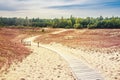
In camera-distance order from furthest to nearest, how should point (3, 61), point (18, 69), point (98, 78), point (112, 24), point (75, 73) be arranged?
point (112, 24) → point (3, 61) → point (18, 69) → point (75, 73) → point (98, 78)

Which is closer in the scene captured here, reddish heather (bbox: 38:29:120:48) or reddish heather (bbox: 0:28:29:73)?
reddish heather (bbox: 0:28:29:73)

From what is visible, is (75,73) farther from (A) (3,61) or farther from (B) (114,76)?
(A) (3,61)

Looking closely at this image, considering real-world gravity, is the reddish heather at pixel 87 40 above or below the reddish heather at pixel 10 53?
below

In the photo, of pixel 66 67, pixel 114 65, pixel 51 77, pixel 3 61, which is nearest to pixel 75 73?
pixel 51 77

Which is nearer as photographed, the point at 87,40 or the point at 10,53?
the point at 10,53

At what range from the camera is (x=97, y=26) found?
128375mm

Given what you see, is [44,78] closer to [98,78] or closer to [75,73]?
[75,73]

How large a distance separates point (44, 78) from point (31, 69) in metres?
3.84

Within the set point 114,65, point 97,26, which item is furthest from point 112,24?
point 114,65

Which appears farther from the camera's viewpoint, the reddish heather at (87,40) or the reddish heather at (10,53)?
the reddish heather at (87,40)

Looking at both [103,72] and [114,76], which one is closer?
[114,76]

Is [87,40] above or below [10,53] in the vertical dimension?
below

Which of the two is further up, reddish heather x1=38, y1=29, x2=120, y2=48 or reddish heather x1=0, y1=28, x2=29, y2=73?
reddish heather x1=0, y1=28, x2=29, y2=73

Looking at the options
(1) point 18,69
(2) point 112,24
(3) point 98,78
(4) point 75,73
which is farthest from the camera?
(2) point 112,24
